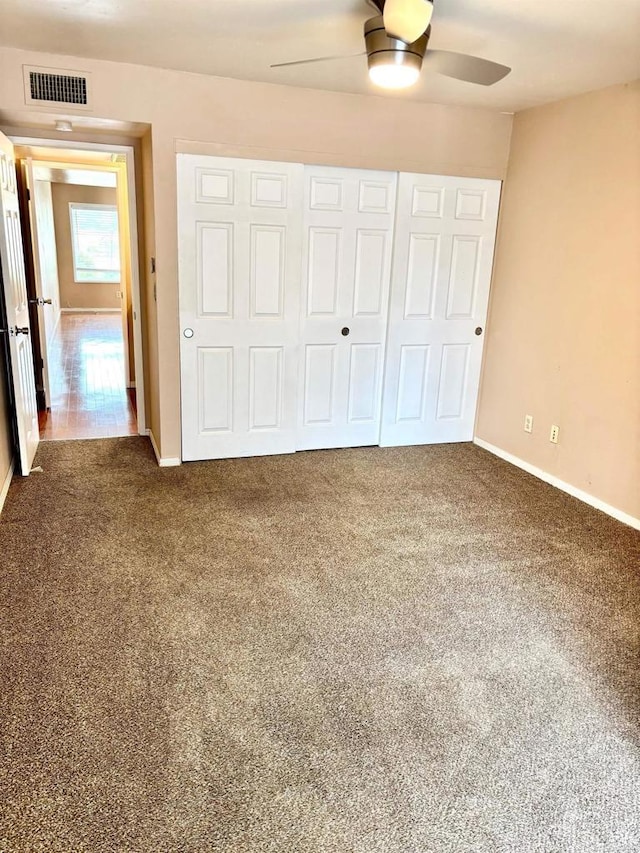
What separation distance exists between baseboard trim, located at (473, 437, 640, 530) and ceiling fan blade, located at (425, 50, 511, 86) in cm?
252

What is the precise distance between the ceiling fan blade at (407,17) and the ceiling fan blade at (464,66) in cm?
28

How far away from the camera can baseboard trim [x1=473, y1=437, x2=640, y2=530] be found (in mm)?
3605

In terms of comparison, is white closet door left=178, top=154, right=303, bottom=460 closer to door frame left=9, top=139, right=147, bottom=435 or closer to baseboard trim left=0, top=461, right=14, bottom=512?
door frame left=9, top=139, right=147, bottom=435

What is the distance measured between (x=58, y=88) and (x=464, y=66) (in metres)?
2.31

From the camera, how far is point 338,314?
441cm

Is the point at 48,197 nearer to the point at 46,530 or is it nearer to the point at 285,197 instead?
the point at 285,197

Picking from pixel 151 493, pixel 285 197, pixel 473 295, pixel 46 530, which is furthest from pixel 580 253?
pixel 46 530

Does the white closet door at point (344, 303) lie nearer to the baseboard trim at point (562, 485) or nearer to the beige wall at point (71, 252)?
the baseboard trim at point (562, 485)

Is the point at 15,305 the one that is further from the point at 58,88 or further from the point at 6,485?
the point at 58,88

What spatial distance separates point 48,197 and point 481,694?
1169 cm

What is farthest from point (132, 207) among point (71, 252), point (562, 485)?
point (71, 252)

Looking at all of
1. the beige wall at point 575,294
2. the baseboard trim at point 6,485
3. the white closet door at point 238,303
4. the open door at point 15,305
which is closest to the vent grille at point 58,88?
the open door at point 15,305

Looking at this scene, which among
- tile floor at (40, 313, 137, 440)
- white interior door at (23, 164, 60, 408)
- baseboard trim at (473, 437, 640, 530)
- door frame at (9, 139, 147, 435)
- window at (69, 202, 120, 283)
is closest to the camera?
baseboard trim at (473, 437, 640, 530)

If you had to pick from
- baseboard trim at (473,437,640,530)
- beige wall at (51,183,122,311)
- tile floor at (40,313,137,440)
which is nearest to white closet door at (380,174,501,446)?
baseboard trim at (473,437,640,530)
